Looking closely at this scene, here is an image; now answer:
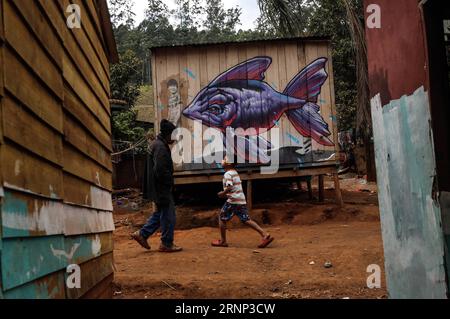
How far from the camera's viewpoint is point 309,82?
36.6 ft

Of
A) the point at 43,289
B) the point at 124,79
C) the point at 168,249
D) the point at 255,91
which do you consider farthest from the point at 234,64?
the point at 124,79

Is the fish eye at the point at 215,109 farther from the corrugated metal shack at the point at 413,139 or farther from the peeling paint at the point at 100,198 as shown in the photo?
the corrugated metal shack at the point at 413,139

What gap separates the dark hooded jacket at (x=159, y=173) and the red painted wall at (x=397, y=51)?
12.5 ft

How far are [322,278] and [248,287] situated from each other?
0.98 metres

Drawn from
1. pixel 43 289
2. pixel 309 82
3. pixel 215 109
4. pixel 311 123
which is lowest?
pixel 43 289

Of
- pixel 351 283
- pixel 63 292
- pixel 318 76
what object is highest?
pixel 318 76

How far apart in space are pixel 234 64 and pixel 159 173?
4.75m

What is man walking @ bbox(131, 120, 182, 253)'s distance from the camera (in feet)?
23.8

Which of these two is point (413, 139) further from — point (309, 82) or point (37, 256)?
point (309, 82)

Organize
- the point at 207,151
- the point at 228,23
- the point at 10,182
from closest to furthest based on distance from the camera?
the point at 10,182, the point at 207,151, the point at 228,23

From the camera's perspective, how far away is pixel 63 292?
9.82 feet

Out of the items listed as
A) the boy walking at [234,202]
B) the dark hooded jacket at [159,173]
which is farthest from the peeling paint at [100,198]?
the boy walking at [234,202]
